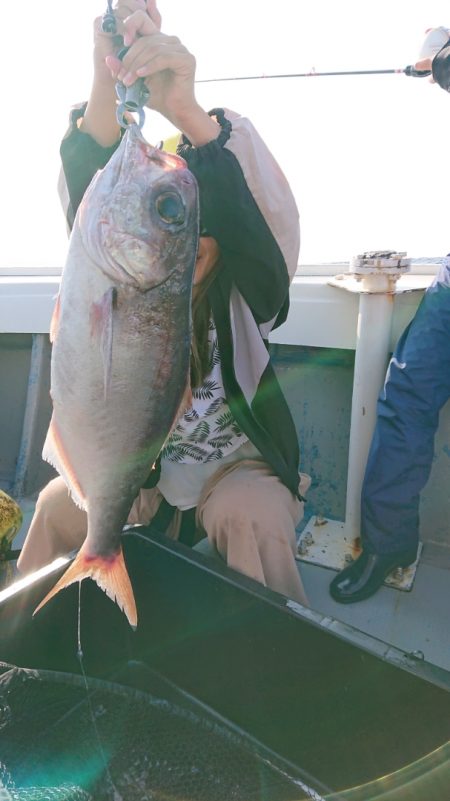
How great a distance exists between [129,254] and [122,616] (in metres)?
1.24

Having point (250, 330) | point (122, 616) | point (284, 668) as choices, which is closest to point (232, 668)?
point (284, 668)

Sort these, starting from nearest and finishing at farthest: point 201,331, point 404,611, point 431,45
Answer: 1. point 201,331
2. point 404,611
3. point 431,45

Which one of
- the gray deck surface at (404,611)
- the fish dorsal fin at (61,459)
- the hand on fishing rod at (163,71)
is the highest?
the hand on fishing rod at (163,71)

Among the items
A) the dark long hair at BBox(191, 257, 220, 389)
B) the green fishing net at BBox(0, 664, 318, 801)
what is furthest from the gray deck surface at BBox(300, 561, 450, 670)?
the dark long hair at BBox(191, 257, 220, 389)

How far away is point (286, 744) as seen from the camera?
5.96ft

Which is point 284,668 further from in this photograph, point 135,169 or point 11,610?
point 135,169

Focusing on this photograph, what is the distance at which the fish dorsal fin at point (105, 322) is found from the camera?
156 centimetres

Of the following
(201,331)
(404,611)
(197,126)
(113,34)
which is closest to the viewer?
(113,34)

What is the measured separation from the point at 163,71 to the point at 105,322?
2.48ft

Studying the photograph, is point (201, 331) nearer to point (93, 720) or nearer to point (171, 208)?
point (171, 208)

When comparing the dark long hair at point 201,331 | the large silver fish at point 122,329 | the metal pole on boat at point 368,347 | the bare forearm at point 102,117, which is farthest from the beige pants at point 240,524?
the bare forearm at point 102,117

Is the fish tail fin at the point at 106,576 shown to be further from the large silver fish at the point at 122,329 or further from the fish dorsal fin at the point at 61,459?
the fish dorsal fin at the point at 61,459

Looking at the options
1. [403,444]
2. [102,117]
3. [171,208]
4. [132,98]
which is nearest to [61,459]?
[171,208]

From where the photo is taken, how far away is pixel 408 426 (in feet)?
8.96
